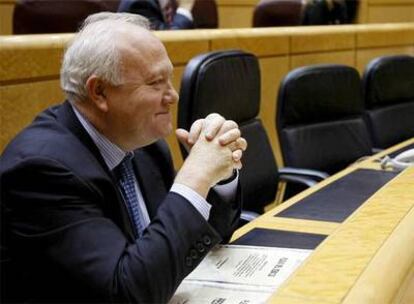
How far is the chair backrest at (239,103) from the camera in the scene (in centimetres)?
170

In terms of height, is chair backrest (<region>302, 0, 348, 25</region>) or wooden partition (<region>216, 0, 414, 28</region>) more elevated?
chair backrest (<region>302, 0, 348, 25</region>)

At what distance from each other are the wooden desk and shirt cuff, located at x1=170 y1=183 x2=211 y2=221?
0.52ft

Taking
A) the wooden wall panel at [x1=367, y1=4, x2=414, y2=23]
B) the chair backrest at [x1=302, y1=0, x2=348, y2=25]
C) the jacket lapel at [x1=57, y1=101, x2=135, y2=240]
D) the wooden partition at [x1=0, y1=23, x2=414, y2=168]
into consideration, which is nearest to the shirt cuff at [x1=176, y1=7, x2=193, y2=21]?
the wooden partition at [x1=0, y1=23, x2=414, y2=168]

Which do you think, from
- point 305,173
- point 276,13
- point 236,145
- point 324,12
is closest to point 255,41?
point 305,173

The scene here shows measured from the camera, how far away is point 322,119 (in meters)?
2.50

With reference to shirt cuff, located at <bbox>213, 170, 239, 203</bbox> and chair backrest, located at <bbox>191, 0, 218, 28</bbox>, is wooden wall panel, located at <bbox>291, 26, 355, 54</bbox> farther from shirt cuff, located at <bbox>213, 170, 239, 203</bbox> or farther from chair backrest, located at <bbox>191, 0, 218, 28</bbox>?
shirt cuff, located at <bbox>213, 170, 239, 203</bbox>

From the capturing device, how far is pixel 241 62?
1.95 m

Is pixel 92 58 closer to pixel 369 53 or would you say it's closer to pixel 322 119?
pixel 322 119

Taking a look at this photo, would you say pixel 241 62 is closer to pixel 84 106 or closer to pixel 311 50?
pixel 84 106

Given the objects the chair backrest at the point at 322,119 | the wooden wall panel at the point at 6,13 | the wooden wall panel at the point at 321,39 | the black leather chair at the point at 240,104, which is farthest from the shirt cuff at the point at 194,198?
the wooden wall panel at the point at 6,13

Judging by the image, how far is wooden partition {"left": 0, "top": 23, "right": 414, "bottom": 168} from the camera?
1.68 metres

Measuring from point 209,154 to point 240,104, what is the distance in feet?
3.11

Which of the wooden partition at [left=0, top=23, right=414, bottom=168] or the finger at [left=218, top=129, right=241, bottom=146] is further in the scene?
the wooden partition at [left=0, top=23, right=414, bottom=168]

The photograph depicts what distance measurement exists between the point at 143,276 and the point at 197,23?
358 centimetres
